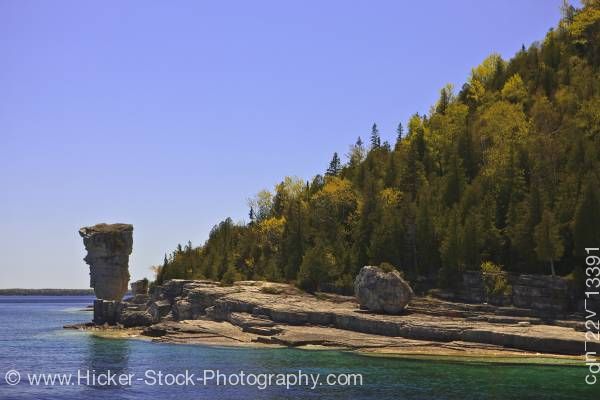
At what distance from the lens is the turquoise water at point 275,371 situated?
44000 millimetres

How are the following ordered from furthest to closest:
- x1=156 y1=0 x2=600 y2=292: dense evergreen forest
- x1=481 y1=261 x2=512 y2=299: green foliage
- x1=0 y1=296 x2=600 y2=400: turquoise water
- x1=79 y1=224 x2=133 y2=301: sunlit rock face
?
x1=79 y1=224 x2=133 y2=301: sunlit rock face, x1=156 y1=0 x2=600 y2=292: dense evergreen forest, x1=481 y1=261 x2=512 y2=299: green foliage, x1=0 y1=296 x2=600 y2=400: turquoise water

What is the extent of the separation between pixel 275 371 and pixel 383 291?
89.9 feet

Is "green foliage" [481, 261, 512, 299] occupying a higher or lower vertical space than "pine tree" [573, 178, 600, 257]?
lower

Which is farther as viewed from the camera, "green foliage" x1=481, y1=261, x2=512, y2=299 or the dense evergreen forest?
the dense evergreen forest

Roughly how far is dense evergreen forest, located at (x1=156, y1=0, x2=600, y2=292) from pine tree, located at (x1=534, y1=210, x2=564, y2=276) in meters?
0.14

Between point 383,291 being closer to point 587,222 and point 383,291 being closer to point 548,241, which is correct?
point 548,241

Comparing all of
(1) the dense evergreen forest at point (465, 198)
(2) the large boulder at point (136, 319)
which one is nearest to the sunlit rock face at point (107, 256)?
(1) the dense evergreen forest at point (465, 198)

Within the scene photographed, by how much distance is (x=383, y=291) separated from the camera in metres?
78.1

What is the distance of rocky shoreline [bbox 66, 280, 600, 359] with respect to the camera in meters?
64.0

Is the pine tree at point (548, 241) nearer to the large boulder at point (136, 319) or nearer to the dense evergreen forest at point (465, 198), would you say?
the dense evergreen forest at point (465, 198)

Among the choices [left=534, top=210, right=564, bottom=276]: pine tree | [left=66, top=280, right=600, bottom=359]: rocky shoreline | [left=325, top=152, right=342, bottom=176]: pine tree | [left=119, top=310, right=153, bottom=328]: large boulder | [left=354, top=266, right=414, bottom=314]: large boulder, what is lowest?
[left=119, top=310, right=153, bottom=328]: large boulder

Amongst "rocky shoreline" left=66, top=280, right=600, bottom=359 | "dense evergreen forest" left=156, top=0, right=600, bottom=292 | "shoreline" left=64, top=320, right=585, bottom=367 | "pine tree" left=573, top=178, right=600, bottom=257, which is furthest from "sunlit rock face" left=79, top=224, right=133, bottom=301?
"pine tree" left=573, top=178, right=600, bottom=257

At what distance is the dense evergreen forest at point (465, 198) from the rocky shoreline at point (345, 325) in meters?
9.37

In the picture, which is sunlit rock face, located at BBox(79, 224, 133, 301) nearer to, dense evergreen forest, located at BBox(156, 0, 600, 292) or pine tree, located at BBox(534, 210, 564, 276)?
dense evergreen forest, located at BBox(156, 0, 600, 292)
